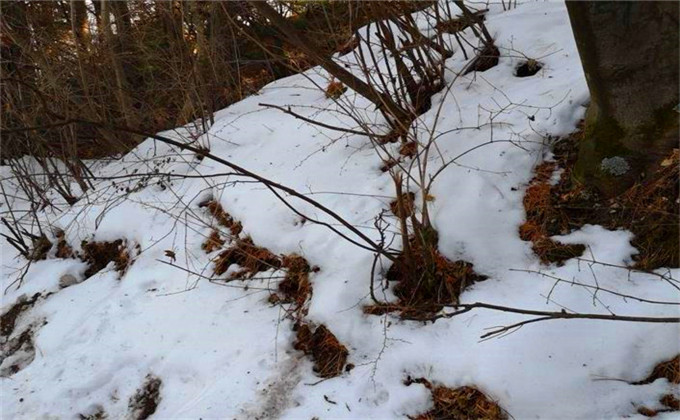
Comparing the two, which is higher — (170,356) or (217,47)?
(217,47)

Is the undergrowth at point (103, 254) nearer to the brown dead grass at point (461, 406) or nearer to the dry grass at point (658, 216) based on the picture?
the brown dead grass at point (461, 406)

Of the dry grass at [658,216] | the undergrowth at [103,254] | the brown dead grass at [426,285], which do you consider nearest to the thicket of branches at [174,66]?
the brown dead grass at [426,285]

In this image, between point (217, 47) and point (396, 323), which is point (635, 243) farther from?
point (217, 47)

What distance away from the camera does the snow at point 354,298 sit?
6.36 feet

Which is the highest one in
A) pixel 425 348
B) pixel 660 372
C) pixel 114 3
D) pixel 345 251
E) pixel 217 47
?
pixel 114 3

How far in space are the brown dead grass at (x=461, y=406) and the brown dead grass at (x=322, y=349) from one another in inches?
18.1

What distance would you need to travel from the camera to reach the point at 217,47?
16.5ft

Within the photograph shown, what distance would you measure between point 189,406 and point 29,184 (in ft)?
10.8

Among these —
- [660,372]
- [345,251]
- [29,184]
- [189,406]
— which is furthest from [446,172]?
[29,184]

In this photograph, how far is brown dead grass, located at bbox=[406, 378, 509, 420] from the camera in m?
1.91

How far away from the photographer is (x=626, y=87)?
78.8 inches

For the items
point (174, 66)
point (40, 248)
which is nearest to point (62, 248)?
point (40, 248)

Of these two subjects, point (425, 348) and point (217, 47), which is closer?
point (425, 348)

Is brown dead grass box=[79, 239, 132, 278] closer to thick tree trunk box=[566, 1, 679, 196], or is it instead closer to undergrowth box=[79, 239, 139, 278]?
undergrowth box=[79, 239, 139, 278]
